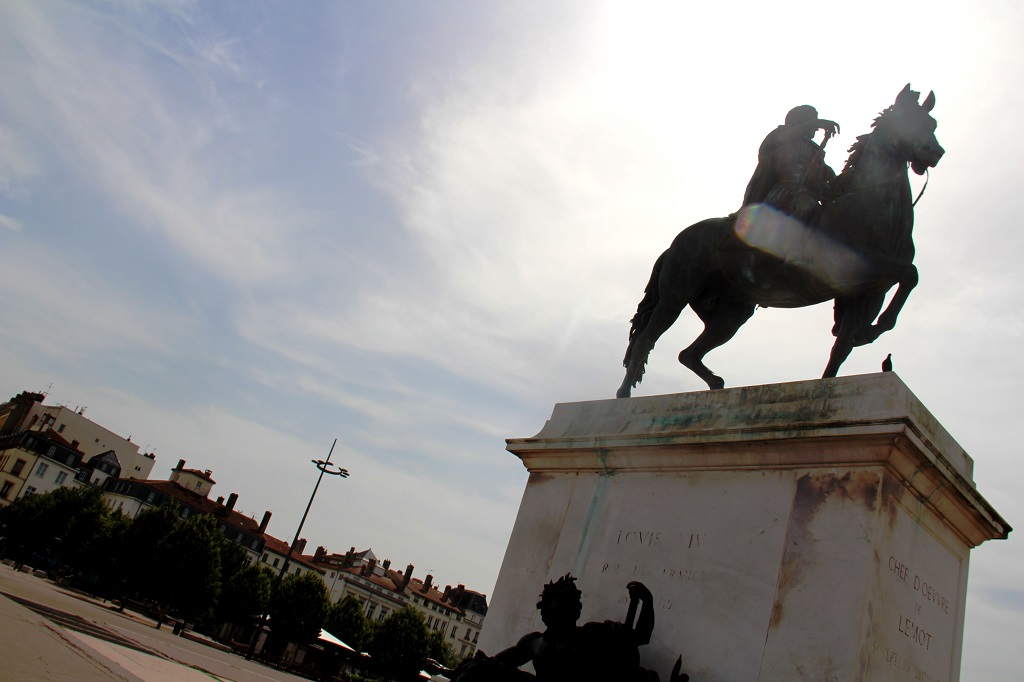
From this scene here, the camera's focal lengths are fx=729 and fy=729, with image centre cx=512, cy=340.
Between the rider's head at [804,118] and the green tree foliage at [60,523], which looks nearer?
the rider's head at [804,118]

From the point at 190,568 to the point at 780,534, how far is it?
44620 millimetres

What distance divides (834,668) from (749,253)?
2.80m

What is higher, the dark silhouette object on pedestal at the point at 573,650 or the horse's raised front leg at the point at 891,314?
the horse's raised front leg at the point at 891,314

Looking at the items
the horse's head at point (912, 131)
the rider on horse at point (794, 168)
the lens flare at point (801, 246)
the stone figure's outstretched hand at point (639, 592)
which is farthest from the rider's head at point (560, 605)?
the horse's head at point (912, 131)

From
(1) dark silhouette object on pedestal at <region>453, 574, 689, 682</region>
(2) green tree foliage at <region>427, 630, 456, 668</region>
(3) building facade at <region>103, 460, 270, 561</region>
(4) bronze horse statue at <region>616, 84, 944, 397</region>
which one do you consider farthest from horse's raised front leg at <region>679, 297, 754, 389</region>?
(3) building facade at <region>103, 460, 270, 561</region>

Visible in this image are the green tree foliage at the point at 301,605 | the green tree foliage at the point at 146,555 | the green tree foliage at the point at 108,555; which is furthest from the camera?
the green tree foliage at the point at 301,605

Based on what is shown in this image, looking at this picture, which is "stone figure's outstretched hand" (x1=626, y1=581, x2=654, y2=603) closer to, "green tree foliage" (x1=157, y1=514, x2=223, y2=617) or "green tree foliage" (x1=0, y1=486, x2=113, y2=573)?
"green tree foliage" (x1=157, y1=514, x2=223, y2=617)

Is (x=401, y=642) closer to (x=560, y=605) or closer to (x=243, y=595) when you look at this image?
(x=243, y=595)

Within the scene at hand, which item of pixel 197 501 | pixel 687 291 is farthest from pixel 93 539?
pixel 687 291

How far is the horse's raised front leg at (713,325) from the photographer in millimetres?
5598

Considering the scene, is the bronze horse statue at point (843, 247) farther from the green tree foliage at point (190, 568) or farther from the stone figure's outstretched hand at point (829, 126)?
the green tree foliage at point (190, 568)

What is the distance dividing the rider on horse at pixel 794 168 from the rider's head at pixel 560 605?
286 cm

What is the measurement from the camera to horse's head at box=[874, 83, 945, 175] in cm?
465

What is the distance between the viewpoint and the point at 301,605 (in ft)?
158
